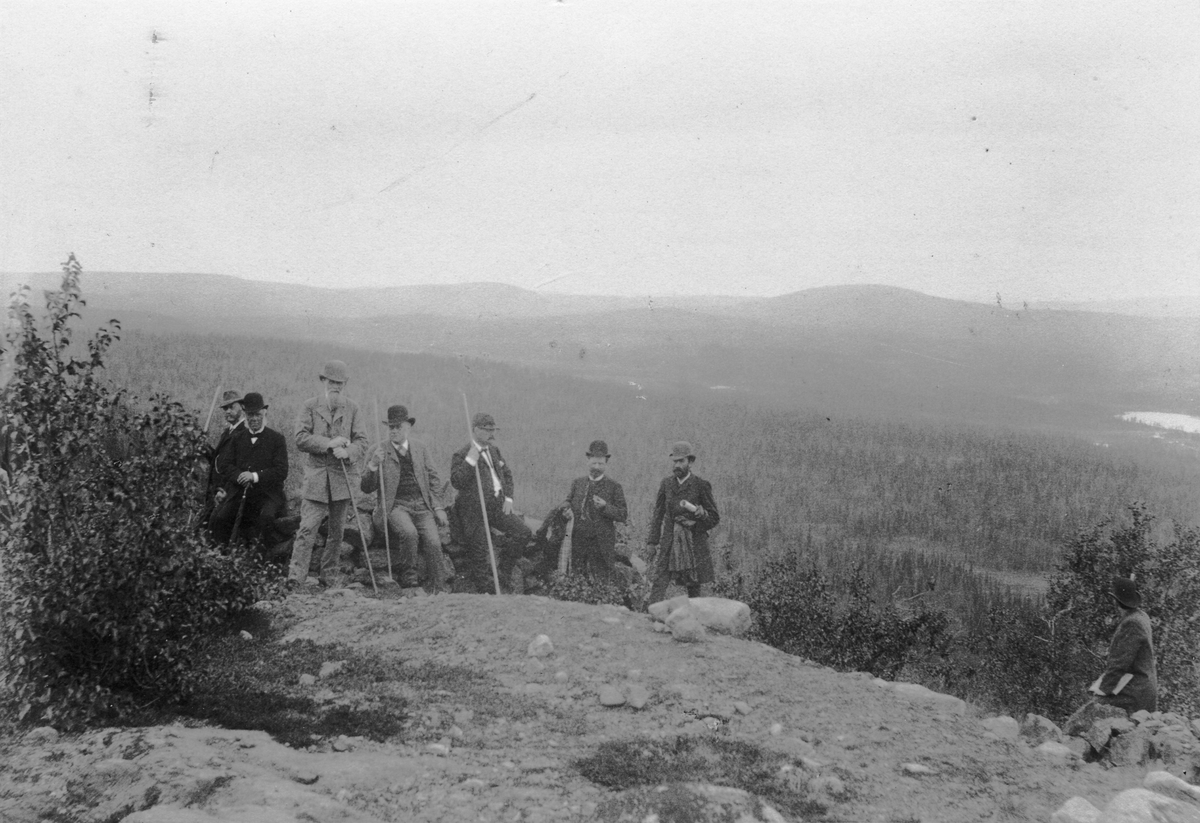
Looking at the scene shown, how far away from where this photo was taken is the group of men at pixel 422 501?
8.80 metres

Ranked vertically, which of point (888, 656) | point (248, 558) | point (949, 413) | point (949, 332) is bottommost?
point (888, 656)

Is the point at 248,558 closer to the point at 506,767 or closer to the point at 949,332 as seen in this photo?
the point at 506,767

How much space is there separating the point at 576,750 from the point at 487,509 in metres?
4.12

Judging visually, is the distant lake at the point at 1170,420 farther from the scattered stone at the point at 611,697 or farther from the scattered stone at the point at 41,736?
the scattered stone at the point at 41,736

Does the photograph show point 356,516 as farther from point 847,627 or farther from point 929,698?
point 929,698

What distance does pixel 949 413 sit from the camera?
1016cm

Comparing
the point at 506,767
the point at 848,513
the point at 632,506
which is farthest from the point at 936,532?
the point at 506,767

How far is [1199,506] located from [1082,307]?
2.19 meters

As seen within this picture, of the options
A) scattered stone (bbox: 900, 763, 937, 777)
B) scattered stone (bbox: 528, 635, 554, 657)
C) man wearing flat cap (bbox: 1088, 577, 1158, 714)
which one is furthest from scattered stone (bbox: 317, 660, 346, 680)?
man wearing flat cap (bbox: 1088, 577, 1158, 714)

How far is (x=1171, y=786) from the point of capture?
5254 mm

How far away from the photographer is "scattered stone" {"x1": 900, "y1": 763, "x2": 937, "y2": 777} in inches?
216

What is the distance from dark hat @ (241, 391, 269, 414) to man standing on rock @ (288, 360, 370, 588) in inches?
16.5

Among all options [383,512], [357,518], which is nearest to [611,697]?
[357,518]

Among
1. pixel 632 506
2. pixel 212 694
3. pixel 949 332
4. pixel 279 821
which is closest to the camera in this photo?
pixel 279 821
